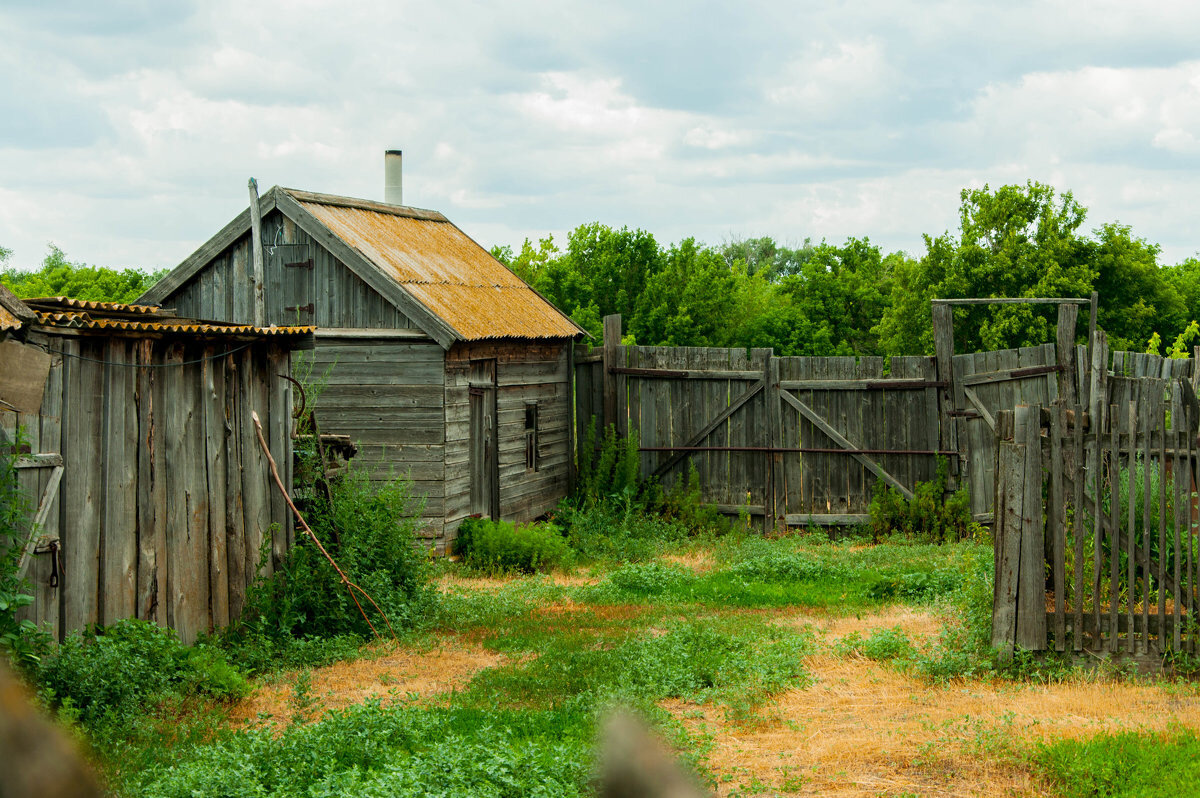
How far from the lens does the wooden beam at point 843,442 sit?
1623 centimetres

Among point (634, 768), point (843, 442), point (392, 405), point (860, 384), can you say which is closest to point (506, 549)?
point (392, 405)

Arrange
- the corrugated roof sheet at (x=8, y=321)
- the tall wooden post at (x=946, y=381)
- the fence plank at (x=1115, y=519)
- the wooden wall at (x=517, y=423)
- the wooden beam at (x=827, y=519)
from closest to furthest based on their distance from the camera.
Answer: the corrugated roof sheet at (x=8, y=321) → the fence plank at (x=1115, y=519) → the wooden wall at (x=517, y=423) → the tall wooden post at (x=946, y=381) → the wooden beam at (x=827, y=519)

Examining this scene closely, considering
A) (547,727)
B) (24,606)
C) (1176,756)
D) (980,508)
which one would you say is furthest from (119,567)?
(980,508)

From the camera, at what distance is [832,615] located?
1110cm

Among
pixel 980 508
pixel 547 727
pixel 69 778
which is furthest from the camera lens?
pixel 980 508

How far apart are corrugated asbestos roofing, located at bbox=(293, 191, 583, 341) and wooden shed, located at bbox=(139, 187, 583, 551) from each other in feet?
0.14

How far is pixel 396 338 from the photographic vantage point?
14273mm

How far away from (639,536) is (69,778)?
15.4 meters

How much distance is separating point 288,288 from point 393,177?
165 inches

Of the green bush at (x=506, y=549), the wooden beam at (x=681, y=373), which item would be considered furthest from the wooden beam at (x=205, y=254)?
the wooden beam at (x=681, y=373)

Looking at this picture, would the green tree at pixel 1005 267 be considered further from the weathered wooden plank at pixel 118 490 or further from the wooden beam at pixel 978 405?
the weathered wooden plank at pixel 118 490

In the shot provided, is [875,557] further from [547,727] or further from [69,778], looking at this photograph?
[69,778]

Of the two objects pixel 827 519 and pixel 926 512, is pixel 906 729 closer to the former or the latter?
pixel 926 512

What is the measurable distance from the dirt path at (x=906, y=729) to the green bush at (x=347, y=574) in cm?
369
